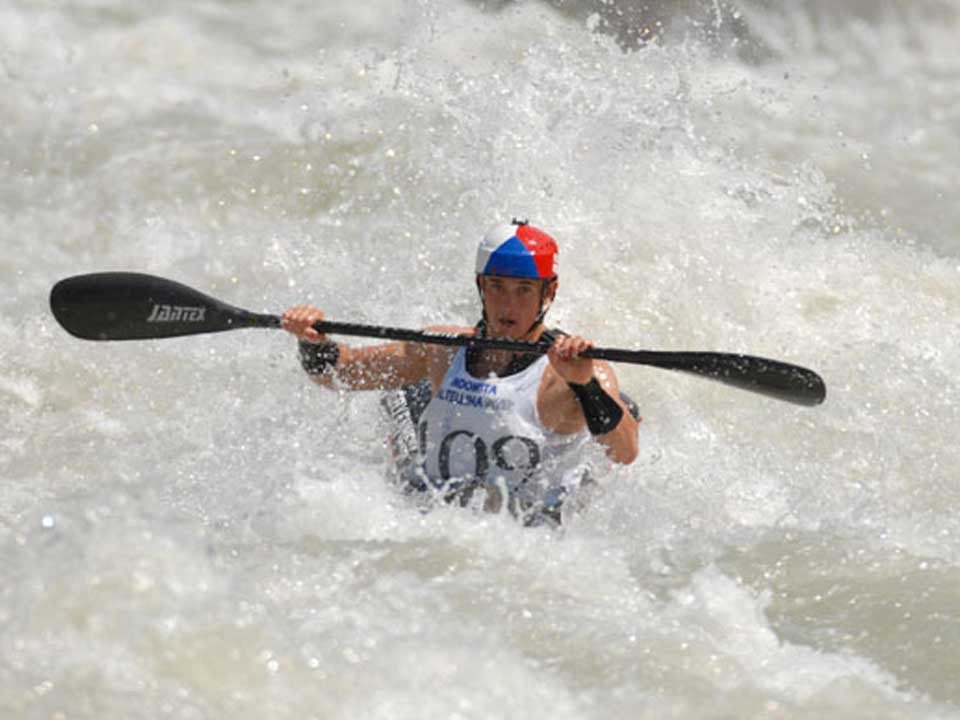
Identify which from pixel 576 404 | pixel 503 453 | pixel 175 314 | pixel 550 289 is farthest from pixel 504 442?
pixel 175 314

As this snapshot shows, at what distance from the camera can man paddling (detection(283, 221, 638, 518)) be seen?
14.0ft

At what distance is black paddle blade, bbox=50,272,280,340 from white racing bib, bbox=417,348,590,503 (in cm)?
74

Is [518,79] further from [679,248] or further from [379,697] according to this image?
[379,697]

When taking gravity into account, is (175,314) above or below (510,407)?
below

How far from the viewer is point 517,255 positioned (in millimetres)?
4262

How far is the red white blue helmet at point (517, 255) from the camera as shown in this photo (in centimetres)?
427

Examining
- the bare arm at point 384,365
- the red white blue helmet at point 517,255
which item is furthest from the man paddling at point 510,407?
the bare arm at point 384,365

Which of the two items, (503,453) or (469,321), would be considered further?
(469,321)

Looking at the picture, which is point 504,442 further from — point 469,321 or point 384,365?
point 469,321

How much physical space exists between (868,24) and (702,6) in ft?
3.56

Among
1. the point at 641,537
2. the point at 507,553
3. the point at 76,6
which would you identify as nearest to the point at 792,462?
the point at 641,537

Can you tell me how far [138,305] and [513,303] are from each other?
3.75 ft

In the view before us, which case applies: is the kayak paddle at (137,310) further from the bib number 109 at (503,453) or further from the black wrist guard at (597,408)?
the black wrist guard at (597,408)

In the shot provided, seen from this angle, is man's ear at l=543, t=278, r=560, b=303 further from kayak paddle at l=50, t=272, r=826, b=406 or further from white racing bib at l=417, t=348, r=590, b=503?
kayak paddle at l=50, t=272, r=826, b=406
